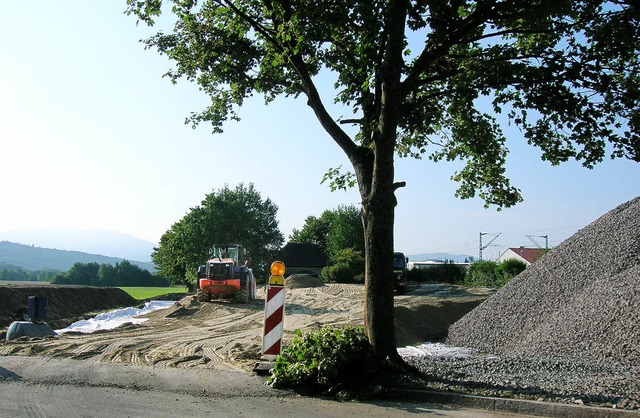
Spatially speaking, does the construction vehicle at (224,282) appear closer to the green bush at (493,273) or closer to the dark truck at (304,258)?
the green bush at (493,273)

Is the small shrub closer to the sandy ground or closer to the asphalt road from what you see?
the sandy ground

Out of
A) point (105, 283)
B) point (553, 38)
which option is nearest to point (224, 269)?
point (553, 38)

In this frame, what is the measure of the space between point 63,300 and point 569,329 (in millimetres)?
29650

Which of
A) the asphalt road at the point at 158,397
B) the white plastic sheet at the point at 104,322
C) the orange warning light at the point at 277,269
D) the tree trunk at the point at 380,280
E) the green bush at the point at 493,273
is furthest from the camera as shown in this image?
the green bush at the point at 493,273

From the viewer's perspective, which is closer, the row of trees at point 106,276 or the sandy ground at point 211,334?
the sandy ground at point 211,334

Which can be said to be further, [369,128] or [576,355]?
[576,355]

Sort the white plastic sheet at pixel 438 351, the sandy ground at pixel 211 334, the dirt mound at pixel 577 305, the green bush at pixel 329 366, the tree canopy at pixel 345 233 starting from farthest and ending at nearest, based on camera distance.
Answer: the tree canopy at pixel 345 233
the white plastic sheet at pixel 438 351
the dirt mound at pixel 577 305
the sandy ground at pixel 211 334
the green bush at pixel 329 366

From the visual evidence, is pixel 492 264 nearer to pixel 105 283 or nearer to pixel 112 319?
pixel 112 319

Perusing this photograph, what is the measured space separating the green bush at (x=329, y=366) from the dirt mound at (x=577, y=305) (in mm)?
5140

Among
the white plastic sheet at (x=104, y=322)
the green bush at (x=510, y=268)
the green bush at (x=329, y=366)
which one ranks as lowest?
the white plastic sheet at (x=104, y=322)

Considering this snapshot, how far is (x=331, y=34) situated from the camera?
Answer: 10914 millimetres

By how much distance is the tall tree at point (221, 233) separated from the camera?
62.8 metres

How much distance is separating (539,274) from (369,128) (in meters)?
8.39

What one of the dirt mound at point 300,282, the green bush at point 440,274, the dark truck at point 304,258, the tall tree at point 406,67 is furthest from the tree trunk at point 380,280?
the dark truck at point 304,258
